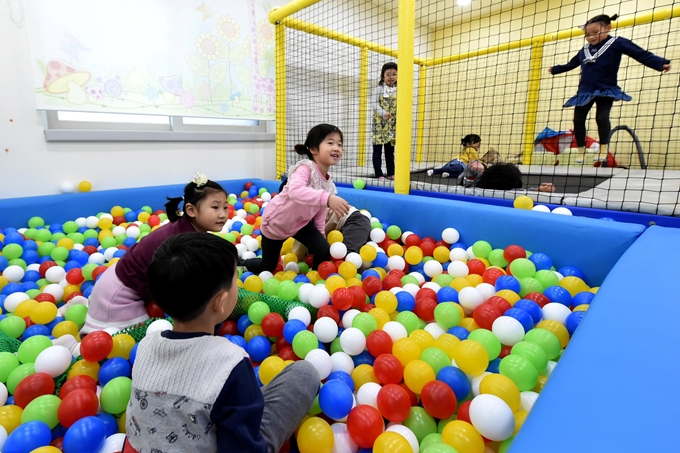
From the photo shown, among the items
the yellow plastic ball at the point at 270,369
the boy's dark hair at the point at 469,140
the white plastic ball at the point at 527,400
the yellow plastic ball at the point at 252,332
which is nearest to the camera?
the white plastic ball at the point at 527,400

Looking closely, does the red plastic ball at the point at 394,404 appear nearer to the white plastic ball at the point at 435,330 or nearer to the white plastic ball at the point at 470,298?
the white plastic ball at the point at 435,330

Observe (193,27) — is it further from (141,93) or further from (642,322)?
(642,322)

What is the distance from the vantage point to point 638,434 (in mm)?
469

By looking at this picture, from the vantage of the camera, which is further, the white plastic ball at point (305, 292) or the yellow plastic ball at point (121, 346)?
the white plastic ball at point (305, 292)

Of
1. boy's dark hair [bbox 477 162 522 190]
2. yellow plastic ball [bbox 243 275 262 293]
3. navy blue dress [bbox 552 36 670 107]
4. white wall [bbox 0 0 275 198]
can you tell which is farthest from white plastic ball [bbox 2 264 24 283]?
navy blue dress [bbox 552 36 670 107]

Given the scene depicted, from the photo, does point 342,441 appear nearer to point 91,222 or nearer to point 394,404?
point 394,404

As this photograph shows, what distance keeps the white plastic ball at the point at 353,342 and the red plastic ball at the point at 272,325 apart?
200 mm

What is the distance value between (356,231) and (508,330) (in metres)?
1.04

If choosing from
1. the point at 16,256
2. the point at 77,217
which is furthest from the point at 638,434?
the point at 77,217

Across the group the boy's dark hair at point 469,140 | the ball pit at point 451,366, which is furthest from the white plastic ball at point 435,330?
the boy's dark hair at point 469,140

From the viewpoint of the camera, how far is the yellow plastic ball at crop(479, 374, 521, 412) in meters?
0.82

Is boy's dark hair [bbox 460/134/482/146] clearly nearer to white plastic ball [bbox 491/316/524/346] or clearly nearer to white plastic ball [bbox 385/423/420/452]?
white plastic ball [bbox 491/316/524/346]

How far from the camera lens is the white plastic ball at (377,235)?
80.7 inches

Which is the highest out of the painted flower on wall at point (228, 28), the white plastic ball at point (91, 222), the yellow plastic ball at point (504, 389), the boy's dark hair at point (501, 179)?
the painted flower on wall at point (228, 28)
